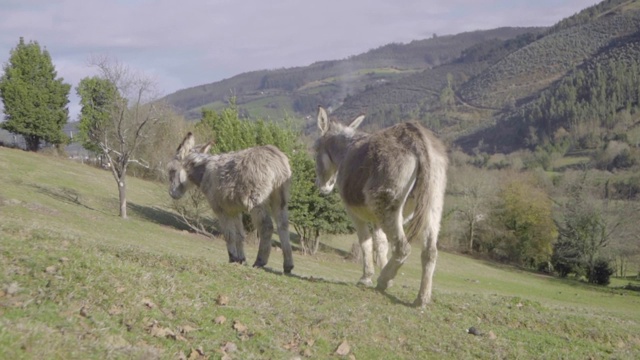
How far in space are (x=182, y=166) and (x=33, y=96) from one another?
64726mm

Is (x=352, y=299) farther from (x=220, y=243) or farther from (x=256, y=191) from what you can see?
(x=220, y=243)

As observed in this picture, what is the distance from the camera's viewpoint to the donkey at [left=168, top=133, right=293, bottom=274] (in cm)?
1063

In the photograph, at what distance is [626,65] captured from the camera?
572 feet

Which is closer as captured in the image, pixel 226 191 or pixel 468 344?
pixel 468 344

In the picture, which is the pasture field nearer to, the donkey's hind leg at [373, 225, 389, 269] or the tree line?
the donkey's hind leg at [373, 225, 389, 269]

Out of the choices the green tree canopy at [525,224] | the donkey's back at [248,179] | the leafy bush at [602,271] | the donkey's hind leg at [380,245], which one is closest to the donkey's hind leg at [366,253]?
the donkey's hind leg at [380,245]

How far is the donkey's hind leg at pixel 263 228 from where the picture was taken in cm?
1074

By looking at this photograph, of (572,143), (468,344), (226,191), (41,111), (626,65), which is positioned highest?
(626,65)

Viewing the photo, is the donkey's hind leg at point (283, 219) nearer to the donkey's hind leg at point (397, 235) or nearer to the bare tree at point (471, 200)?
the donkey's hind leg at point (397, 235)

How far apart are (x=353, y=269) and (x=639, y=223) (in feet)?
124

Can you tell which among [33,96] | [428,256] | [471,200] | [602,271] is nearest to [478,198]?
[471,200]

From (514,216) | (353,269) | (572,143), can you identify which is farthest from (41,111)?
(572,143)

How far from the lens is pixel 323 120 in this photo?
11.9 meters

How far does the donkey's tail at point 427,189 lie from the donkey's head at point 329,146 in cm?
282
